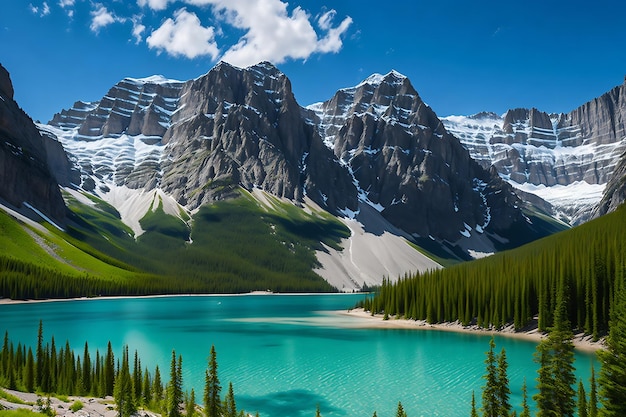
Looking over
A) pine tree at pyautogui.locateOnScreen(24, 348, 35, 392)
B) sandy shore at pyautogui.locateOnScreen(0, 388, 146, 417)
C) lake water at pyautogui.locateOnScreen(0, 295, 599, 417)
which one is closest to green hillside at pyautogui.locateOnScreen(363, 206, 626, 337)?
lake water at pyautogui.locateOnScreen(0, 295, 599, 417)

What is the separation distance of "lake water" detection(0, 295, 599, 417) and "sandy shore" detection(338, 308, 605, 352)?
15.1 feet

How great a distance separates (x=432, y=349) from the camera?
75.1 metres

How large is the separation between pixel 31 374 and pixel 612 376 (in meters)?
39.3

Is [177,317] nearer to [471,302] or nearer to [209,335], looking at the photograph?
[209,335]

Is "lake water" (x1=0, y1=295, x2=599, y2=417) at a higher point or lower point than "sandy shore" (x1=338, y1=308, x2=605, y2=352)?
lower

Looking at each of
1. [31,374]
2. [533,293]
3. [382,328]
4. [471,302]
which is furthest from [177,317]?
[31,374]

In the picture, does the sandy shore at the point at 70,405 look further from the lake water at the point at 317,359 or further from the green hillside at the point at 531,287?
the green hillside at the point at 531,287

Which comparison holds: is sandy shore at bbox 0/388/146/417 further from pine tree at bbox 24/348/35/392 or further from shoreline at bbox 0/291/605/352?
shoreline at bbox 0/291/605/352

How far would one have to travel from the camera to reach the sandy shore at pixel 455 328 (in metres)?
75.2

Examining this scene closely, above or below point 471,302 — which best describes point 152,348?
below

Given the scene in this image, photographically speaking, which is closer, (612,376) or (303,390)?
(612,376)

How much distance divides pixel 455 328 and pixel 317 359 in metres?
44.6

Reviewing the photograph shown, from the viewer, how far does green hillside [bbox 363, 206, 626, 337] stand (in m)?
78.0

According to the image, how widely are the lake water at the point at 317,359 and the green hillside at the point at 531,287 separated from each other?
9.17m
